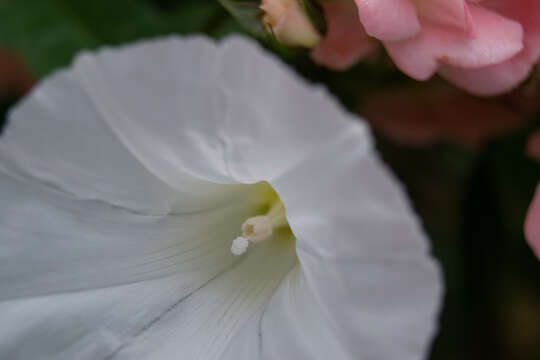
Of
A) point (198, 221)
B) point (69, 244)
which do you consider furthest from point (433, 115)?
point (69, 244)

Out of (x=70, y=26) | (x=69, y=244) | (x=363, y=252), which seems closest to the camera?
(x=363, y=252)

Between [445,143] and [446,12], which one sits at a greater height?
[446,12]

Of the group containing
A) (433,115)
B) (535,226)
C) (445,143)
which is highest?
(535,226)

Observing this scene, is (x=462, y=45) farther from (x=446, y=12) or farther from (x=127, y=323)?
(x=127, y=323)

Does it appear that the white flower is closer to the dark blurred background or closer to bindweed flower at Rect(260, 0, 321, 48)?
bindweed flower at Rect(260, 0, 321, 48)

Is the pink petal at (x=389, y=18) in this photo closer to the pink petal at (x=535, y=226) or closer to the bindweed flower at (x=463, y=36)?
the bindweed flower at (x=463, y=36)

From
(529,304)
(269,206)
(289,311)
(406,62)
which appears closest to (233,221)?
(269,206)

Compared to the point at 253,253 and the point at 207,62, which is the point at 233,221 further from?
the point at 207,62

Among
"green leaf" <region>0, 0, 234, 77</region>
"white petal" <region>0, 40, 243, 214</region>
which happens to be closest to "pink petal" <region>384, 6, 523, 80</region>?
"white petal" <region>0, 40, 243, 214</region>
